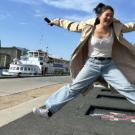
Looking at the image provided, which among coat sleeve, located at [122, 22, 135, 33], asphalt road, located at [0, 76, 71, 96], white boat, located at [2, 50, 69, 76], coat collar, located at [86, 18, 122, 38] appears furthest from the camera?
white boat, located at [2, 50, 69, 76]

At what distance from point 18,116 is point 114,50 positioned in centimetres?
421

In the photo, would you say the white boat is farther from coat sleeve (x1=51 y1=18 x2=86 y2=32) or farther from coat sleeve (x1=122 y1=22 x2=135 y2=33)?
coat sleeve (x1=122 y1=22 x2=135 y2=33)

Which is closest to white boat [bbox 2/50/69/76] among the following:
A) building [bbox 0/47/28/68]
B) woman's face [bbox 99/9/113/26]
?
building [bbox 0/47/28/68]

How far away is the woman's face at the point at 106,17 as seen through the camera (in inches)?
266

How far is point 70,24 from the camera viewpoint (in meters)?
7.13

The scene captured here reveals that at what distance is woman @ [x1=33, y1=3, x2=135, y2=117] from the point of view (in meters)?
6.77

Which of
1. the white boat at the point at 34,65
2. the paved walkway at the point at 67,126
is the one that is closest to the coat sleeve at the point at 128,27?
the paved walkway at the point at 67,126

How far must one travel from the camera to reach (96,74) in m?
6.85

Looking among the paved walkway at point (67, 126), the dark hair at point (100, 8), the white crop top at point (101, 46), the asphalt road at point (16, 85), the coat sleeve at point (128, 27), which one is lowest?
A: the asphalt road at point (16, 85)

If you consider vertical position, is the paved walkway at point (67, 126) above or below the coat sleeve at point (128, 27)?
below

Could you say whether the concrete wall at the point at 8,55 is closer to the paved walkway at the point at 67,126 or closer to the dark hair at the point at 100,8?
the paved walkway at the point at 67,126

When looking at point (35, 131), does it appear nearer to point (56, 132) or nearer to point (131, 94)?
point (56, 132)

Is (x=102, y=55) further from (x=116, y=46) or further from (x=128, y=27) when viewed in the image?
(x=128, y=27)

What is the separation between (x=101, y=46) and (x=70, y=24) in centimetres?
67
